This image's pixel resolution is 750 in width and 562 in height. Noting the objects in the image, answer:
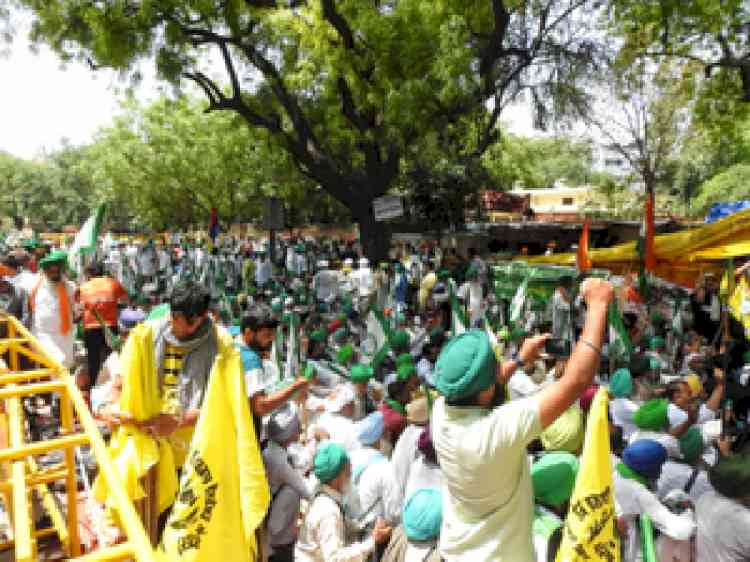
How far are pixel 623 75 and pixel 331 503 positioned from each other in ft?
48.5

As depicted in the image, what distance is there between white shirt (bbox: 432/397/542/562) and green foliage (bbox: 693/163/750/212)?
2947 centimetres

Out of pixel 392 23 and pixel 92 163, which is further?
pixel 92 163

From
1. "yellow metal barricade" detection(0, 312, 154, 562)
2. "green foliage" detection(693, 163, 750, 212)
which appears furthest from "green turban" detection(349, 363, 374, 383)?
"green foliage" detection(693, 163, 750, 212)

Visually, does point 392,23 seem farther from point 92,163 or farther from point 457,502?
point 92,163

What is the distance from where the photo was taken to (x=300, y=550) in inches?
112

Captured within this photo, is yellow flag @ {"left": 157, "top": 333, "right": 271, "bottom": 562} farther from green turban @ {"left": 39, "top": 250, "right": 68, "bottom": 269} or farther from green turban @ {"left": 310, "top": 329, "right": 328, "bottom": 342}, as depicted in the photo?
green turban @ {"left": 310, "top": 329, "right": 328, "bottom": 342}

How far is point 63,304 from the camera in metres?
5.24

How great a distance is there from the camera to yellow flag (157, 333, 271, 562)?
223cm

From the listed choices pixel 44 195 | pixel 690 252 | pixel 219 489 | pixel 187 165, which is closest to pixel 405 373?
pixel 219 489

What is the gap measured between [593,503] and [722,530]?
0.84 meters

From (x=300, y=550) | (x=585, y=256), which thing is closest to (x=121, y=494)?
(x=300, y=550)

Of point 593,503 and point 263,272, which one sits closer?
point 593,503

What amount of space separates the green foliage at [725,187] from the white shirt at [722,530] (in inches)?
1124

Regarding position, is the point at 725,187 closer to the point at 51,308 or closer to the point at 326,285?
the point at 326,285
